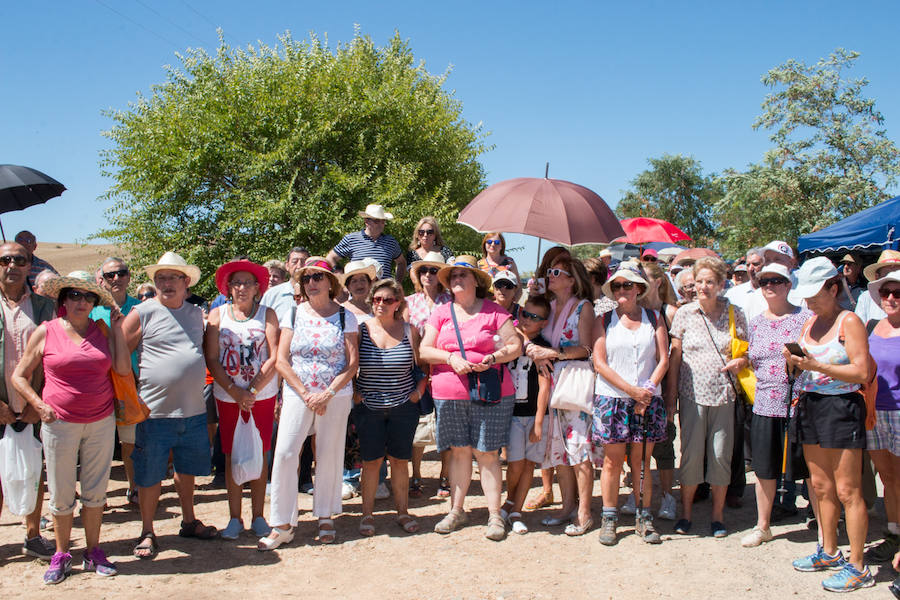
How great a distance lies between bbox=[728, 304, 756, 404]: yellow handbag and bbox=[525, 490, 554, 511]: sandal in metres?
1.88

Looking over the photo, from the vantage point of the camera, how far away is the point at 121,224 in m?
15.3

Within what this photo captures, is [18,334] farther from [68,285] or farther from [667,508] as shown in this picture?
[667,508]

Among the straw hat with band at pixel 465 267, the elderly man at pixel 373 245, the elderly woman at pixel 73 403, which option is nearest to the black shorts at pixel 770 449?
the straw hat with band at pixel 465 267

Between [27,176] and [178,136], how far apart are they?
→ 912cm

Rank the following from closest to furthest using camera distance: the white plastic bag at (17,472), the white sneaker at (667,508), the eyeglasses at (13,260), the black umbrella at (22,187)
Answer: the white plastic bag at (17,472), the eyeglasses at (13,260), the white sneaker at (667,508), the black umbrella at (22,187)

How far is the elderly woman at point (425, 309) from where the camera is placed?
19.3 feet

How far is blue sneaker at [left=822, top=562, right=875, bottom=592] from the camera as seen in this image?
4160mm

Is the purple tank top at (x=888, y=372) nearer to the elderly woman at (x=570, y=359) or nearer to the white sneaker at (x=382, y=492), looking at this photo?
the elderly woman at (x=570, y=359)

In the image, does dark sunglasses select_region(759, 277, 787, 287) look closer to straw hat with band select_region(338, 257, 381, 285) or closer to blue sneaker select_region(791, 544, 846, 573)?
blue sneaker select_region(791, 544, 846, 573)

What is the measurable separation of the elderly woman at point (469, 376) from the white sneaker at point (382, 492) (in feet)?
3.71

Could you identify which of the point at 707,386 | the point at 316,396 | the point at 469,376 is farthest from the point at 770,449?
the point at 316,396

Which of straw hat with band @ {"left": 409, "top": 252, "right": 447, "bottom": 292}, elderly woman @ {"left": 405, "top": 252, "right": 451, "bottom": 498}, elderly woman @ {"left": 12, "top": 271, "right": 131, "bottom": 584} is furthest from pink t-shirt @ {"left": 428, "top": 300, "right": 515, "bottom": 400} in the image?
elderly woman @ {"left": 12, "top": 271, "right": 131, "bottom": 584}

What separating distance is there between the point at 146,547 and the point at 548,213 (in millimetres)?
3970

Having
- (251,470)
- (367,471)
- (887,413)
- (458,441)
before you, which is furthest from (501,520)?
(887,413)
